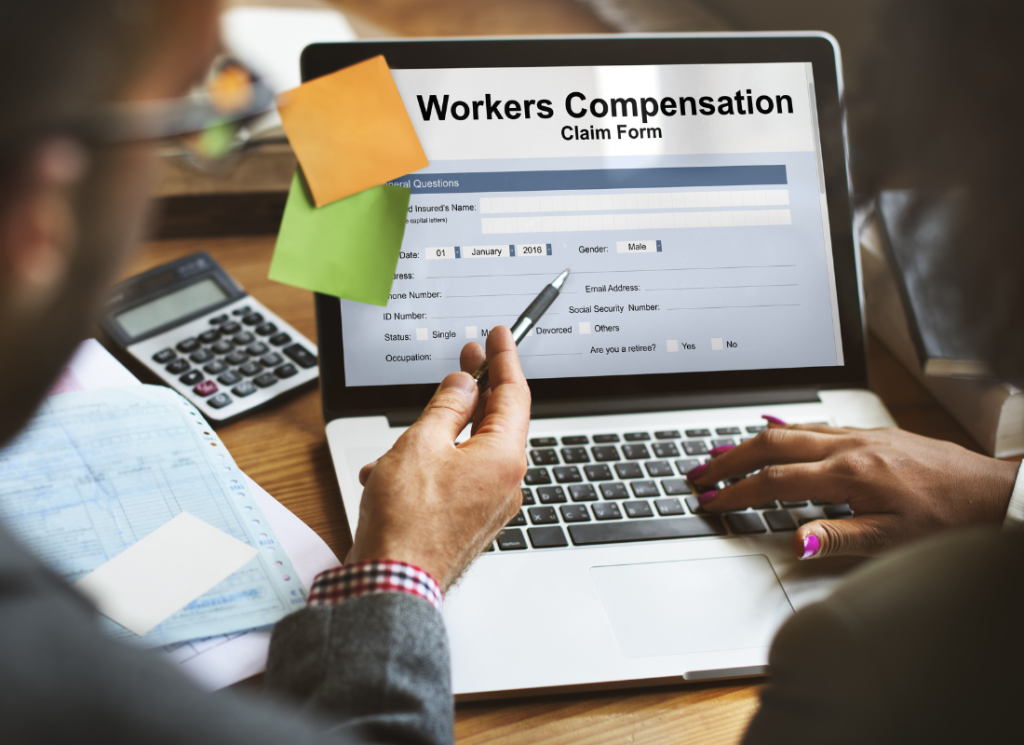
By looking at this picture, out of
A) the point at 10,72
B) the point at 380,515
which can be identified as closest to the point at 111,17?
the point at 10,72

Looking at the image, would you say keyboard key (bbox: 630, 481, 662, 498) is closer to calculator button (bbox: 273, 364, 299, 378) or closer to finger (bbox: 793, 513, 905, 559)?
finger (bbox: 793, 513, 905, 559)

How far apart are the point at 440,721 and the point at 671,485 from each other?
0.32 m

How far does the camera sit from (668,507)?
0.61 metres

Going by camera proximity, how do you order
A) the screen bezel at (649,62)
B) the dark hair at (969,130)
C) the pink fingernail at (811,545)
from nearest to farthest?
the dark hair at (969,130) < the pink fingernail at (811,545) < the screen bezel at (649,62)

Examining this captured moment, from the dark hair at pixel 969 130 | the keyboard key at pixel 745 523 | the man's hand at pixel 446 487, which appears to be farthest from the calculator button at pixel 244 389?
the dark hair at pixel 969 130

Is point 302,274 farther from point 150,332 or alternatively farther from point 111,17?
point 111,17

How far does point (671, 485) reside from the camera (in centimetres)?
63

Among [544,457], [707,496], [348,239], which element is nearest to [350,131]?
[348,239]

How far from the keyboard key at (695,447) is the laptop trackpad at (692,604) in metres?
0.11

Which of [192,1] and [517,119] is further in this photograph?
[517,119]

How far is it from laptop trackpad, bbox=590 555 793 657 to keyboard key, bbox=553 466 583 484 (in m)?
0.09

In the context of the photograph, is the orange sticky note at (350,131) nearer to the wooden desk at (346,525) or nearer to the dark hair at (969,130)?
the wooden desk at (346,525)

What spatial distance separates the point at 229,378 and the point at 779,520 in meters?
0.53

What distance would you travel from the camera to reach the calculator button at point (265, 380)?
73 centimetres
